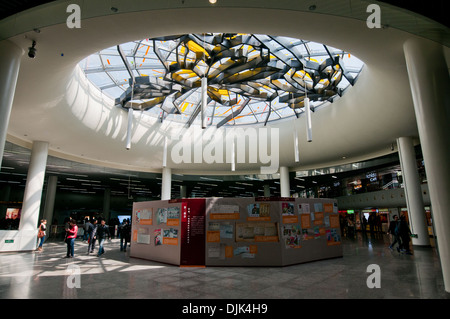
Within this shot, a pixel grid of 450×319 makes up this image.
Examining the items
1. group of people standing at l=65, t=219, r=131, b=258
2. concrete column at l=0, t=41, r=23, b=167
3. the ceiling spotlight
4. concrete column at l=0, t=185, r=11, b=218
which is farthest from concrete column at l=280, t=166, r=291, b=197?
concrete column at l=0, t=185, r=11, b=218

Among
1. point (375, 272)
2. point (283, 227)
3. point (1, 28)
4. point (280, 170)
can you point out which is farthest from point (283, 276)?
point (280, 170)

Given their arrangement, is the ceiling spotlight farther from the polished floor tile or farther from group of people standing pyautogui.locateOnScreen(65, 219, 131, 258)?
group of people standing pyautogui.locateOnScreen(65, 219, 131, 258)

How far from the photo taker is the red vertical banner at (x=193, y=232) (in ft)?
33.2

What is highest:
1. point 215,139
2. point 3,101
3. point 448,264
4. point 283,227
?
point 215,139

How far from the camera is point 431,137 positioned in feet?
22.5

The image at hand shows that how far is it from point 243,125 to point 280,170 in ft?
29.4

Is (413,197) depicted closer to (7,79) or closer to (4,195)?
(7,79)

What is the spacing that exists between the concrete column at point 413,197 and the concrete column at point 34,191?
21811 mm

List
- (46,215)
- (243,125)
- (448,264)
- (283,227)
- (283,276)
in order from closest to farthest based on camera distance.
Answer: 1. (448,264)
2. (283,276)
3. (283,227)
4. (243,125)
5. (46,215)

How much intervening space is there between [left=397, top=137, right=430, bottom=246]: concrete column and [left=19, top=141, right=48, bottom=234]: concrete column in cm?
2181

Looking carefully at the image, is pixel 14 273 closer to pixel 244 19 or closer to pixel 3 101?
pixel 3 101

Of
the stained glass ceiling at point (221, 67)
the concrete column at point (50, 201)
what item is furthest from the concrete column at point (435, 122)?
the concrete column at point (50, 201)

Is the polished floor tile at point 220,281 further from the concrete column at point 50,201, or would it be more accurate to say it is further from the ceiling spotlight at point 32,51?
the concrete column at point 50,201

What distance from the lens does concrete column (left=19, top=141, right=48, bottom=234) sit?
1539 cm
